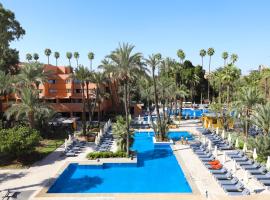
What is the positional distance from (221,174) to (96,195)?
10.6m

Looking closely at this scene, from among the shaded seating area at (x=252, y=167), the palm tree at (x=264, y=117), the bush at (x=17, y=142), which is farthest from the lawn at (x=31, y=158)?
the palm tree at (x=264, y=117)

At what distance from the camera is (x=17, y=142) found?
26.2m

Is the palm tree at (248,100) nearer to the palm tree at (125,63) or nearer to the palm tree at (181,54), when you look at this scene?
the palm tree at (125,63)

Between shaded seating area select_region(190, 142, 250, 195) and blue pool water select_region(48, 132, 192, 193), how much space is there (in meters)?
2.53

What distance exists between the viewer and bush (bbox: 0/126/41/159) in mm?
25891

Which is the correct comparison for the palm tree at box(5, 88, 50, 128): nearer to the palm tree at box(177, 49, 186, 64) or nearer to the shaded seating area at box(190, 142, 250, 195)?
the shaded seating area at box(190, 142, 250, 195)

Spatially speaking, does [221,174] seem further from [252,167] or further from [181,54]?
[181,54]

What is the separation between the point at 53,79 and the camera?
56.0m

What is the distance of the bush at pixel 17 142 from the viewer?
25891 mm

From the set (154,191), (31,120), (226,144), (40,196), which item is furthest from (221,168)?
(31,120)

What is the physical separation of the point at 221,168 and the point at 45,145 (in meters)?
22.2

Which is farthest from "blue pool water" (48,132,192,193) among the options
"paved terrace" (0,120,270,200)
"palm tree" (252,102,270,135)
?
"palm tree" (252,102,270,135)

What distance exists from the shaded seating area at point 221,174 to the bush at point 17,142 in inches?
659

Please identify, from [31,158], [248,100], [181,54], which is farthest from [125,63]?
[181,54]
